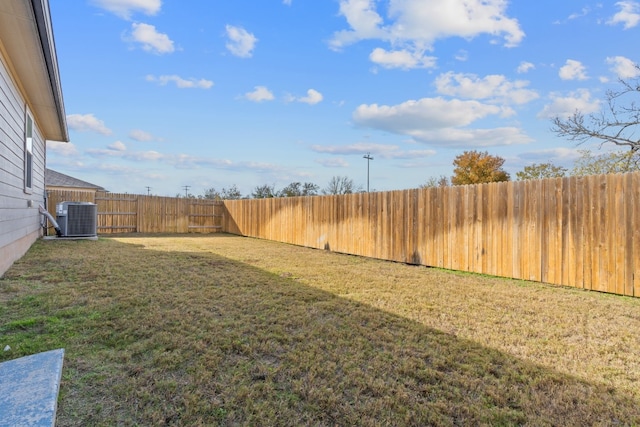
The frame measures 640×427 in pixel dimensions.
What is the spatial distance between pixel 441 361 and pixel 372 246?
17.4ft

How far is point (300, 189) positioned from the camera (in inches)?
925

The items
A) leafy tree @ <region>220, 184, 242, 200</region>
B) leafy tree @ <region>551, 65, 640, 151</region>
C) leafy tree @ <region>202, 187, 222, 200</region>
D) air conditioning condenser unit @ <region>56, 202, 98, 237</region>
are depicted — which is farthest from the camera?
leafy tree @ <region>202, 187, 222, 200</region>

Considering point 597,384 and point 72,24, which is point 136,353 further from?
point 72,24

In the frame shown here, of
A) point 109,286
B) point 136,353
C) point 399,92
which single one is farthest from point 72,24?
point 399,92

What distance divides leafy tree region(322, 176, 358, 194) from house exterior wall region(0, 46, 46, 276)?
63.6 feet

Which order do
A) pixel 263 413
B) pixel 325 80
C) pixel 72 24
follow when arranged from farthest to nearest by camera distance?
pixel 325 80, pixel 72 24, pixel 263 413

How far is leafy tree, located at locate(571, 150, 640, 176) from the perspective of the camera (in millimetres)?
9000

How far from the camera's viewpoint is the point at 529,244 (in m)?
4.87

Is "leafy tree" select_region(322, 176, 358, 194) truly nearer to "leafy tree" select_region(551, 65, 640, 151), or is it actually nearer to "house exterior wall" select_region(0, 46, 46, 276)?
"leafy tree" select_region(551, 65, 640, 151)

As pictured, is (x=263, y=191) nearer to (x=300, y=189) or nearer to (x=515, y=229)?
(x=300, y=189)

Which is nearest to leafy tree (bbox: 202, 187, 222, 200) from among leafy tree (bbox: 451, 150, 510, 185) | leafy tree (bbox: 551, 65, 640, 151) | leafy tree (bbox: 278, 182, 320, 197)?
leafy tree (bbox: 278, 182, 320, 197)

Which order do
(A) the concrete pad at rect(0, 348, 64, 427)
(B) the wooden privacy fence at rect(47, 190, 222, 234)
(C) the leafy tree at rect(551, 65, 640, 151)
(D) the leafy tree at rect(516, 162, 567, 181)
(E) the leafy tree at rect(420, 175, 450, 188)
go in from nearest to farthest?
1. (A) the concrete pad at rect(0, 348, 64, 427)
2. (C) the leafy tree at rect(551, 65, 640, 151)
3. (D) the leafy tree at rect(516, 162, 567, 181)
4. (B) the wooden privacy fence at rect(47, 190, 222, 234)
5. (E) the leafy tree at rect(420, 175, 450, 188)

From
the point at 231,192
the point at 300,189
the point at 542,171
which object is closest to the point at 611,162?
the point at 542,171

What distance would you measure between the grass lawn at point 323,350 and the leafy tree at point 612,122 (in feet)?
25.1
